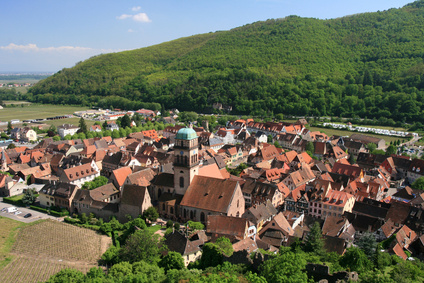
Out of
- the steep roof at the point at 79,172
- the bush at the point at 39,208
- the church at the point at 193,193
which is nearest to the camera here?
the church at the point at 193,193

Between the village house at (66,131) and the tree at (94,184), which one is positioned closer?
the tree at (94,184)

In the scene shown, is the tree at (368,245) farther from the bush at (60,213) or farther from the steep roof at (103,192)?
the bush at (60,213)

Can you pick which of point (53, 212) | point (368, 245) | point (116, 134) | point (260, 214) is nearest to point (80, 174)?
point (53, 212)

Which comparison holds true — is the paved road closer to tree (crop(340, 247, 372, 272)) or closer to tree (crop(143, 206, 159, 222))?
tree (crop(143, 206, 159, 222))

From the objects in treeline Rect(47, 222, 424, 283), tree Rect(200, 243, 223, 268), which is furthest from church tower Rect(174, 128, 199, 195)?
tree Rect(200, 243, 223, 268)

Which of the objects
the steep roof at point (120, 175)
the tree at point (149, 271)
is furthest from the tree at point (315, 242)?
the steep roof at point (120, 175)

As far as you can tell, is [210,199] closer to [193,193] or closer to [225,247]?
[193,193]

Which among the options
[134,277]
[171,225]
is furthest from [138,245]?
[171,225]
